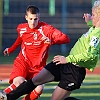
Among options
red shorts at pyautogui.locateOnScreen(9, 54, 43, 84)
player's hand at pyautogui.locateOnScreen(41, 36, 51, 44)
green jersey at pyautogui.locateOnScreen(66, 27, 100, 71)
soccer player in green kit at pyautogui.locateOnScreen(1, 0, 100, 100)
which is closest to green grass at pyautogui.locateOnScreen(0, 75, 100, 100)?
red shorts at pyautogui.locateOnScreen(9, 54, 43, 84)

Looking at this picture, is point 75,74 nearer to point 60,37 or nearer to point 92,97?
point 60,37

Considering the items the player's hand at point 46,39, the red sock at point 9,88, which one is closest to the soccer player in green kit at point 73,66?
the red sock at point 9,88

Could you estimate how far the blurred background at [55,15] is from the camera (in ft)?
82.1

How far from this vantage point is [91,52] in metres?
7.26

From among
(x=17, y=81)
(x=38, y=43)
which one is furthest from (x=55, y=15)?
(x=17, y=81)

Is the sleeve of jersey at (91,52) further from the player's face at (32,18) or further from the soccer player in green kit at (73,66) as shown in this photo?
the player's face at (32,18)

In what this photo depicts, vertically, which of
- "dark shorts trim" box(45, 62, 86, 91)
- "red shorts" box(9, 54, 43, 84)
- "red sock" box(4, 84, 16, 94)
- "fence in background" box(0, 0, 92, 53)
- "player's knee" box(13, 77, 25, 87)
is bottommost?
"fence in background" box(0, 0, 92, 53)

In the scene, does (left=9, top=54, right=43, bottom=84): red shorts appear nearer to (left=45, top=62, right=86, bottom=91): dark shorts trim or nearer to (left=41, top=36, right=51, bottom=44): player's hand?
(left=41, top=36, right=51, bottom=44): player's hand

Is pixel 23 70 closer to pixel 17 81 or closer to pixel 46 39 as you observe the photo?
pixel 17 81

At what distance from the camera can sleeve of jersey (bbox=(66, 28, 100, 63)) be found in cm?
725

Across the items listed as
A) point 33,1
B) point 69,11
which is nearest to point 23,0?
point 33,1

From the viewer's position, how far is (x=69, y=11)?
2564 cm

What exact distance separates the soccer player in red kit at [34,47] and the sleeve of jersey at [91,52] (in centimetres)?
151

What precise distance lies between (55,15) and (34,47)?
16.5 m
